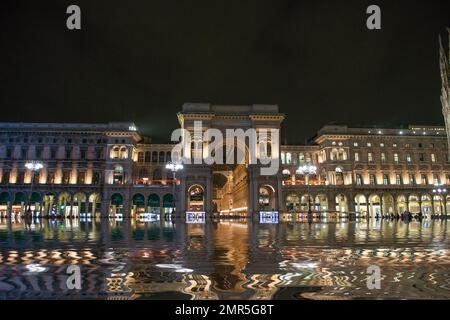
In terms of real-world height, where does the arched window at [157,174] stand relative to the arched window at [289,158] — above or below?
below

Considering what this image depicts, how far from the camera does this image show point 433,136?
88.9 metres

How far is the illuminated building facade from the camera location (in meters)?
81.8

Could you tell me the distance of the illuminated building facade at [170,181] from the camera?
3219 inches

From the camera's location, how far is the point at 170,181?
9119 centimetres

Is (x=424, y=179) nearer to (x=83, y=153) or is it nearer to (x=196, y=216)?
(x=196, y=216)

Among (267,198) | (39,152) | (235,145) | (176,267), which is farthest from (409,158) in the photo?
(176,267)

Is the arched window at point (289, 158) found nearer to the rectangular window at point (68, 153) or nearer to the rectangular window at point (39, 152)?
the rectangular window at point (68, 153)

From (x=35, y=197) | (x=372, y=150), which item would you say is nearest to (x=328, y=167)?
(x=372, y=150)

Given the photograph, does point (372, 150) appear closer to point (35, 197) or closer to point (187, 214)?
point (187, 214)

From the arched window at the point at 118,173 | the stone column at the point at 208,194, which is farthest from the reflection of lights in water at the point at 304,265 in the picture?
the arched window at the point at 118,173

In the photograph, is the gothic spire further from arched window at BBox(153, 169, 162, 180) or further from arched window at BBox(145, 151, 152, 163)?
arched window at BBox(145, 151, 152, 163)

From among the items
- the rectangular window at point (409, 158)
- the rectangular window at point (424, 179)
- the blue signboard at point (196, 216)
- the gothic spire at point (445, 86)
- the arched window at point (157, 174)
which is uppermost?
the gothic spire at point (445, 86)
